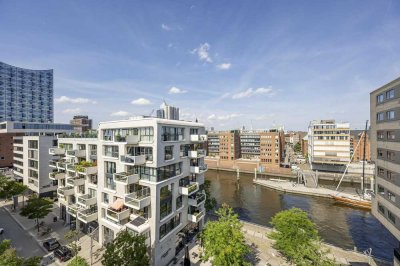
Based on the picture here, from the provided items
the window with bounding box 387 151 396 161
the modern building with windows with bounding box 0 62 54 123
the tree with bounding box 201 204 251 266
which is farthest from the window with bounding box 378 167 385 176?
the modern building with windows with bounding box 0 62 54 123

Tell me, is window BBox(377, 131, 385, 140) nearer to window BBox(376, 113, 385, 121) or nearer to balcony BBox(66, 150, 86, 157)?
window BBox(376, 113, 385, 121)

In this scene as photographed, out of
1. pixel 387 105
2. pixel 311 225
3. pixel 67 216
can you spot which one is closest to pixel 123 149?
pixel 67 216

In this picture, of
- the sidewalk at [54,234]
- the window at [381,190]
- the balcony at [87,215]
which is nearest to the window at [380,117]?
the window at [381,190]

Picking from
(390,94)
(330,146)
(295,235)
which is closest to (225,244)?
(295,235)

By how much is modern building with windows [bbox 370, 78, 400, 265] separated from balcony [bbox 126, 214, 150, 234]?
29251 millimetres

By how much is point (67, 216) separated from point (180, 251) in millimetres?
24027

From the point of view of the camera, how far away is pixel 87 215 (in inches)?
1190

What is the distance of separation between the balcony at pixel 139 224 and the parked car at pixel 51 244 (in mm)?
15189

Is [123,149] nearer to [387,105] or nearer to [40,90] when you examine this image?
[387,105]

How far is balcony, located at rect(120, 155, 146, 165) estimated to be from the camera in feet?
77.6

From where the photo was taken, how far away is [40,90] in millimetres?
144375

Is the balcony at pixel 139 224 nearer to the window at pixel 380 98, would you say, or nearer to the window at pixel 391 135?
the window at pixel 391 135

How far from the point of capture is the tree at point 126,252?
65.1 feet

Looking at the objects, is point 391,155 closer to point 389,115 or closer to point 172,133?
point 389,115
